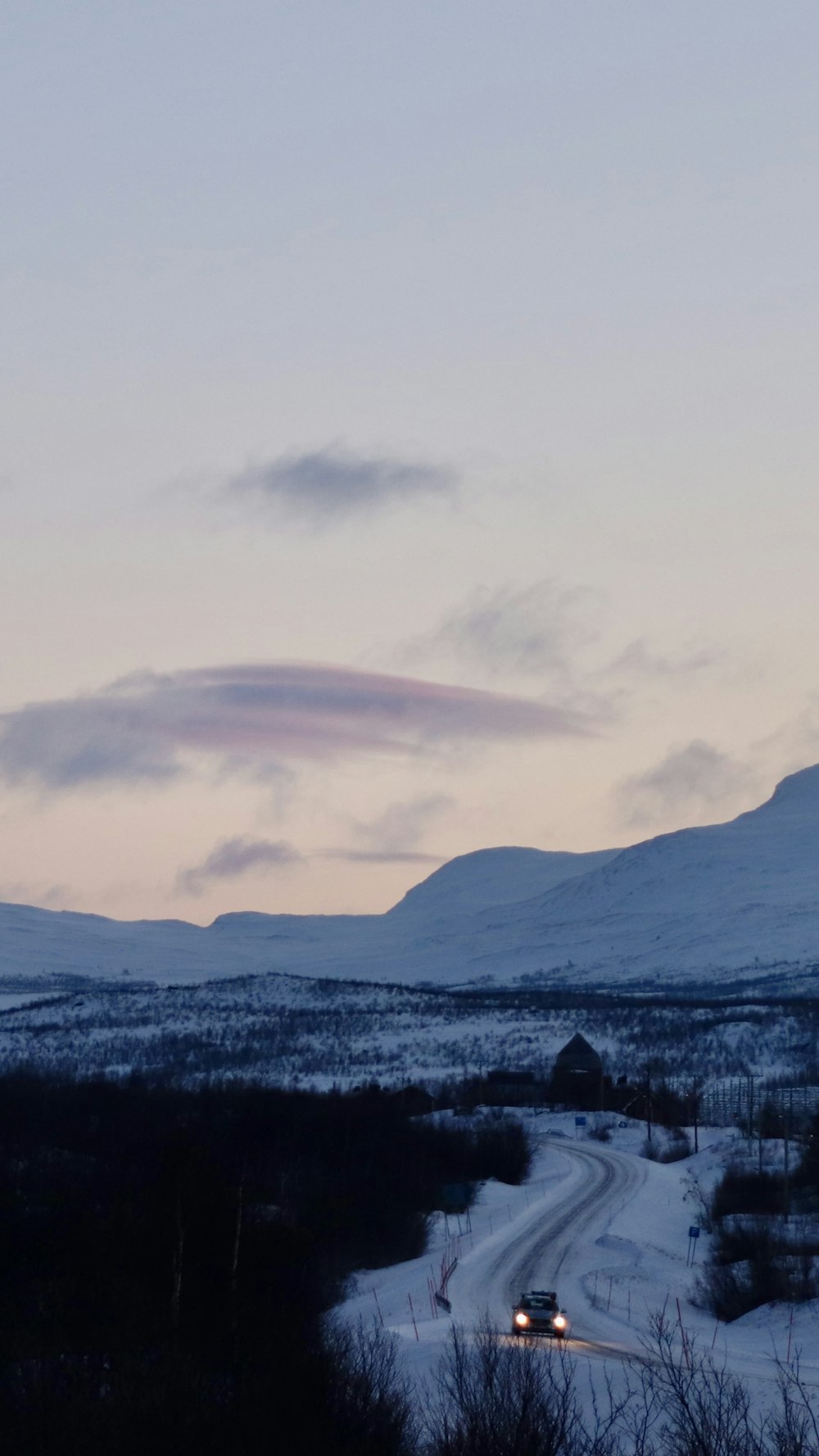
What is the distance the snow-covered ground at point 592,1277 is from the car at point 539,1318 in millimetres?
Answer: 423

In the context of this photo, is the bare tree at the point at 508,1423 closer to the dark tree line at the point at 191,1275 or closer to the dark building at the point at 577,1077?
the dark tree line at the point at 191,1275

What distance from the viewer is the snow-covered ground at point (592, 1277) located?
29.3 m

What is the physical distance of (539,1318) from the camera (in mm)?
30172

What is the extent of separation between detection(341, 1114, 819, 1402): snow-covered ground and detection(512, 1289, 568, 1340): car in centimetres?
42

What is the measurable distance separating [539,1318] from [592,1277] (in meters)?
8.10

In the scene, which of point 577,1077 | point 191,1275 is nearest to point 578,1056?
point 577,1077

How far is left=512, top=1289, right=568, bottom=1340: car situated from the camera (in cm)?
2991

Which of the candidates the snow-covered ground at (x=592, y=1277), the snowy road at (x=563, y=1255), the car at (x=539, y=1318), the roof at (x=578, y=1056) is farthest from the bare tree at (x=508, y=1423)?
the roof at (x=578, y=1056)

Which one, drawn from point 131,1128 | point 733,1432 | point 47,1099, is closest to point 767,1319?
point 733,1432

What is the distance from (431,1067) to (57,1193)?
82.2 m

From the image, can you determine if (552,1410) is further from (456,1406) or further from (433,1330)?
(433,1330)

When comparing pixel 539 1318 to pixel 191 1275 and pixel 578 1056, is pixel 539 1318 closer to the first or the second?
pixel 191 1275

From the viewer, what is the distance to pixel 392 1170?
57844mm

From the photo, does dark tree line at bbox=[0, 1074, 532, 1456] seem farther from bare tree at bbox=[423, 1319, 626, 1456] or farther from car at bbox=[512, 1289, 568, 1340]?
car at bbox=[512, 1289, 568, 1340]
